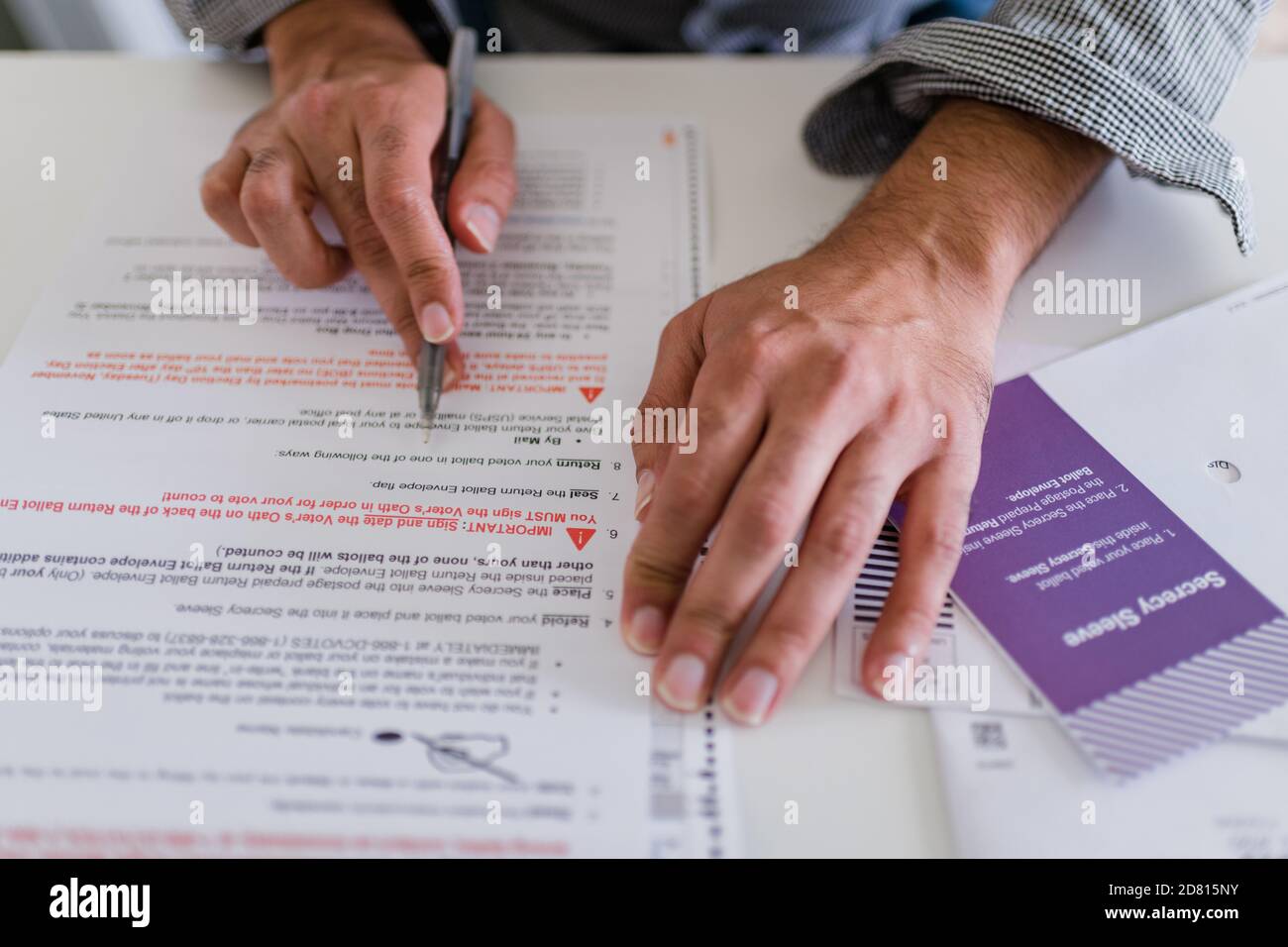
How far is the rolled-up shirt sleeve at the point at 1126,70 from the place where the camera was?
67 centimetres

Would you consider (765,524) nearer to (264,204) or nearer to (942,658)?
(942,658)

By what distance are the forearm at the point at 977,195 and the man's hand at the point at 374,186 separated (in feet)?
1.00

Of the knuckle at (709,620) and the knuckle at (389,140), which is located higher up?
the knuckle at (389,140)

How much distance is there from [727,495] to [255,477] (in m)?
0.32

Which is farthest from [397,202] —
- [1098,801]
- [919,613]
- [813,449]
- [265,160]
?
[1098,801]

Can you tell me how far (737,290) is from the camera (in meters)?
0.61

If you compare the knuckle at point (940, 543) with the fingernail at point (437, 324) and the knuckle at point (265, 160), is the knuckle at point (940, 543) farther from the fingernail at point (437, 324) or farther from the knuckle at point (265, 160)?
the knuckle at point (265, 160)

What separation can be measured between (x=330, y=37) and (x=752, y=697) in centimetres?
77

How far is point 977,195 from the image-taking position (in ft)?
2.26

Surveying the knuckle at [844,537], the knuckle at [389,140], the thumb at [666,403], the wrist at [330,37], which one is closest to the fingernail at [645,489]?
the thumb at [666,403]

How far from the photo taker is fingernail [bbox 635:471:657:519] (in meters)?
0.56

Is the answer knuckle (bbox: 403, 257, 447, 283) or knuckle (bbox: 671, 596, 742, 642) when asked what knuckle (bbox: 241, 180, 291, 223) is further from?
knuckle (bbox: 671, 596, 742, 642)
